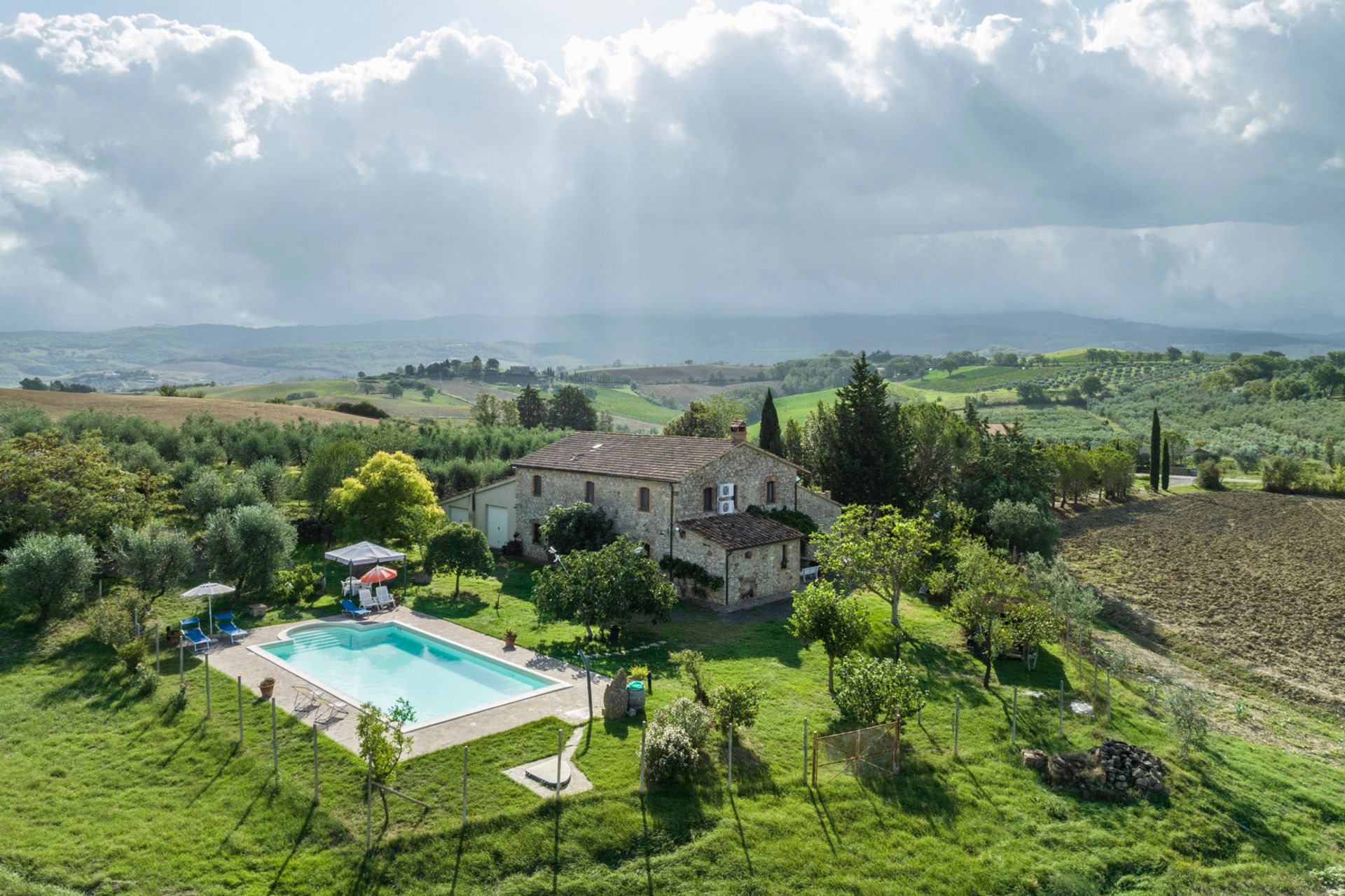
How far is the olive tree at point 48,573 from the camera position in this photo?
22578 mm

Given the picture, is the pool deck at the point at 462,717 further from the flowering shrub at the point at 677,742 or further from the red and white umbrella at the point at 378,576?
the flowering shrub at the point at 677,742

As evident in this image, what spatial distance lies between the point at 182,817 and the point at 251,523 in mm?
14650

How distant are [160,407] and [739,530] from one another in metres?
54.0

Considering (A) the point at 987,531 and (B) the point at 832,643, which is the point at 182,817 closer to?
(B) the point at 832,643

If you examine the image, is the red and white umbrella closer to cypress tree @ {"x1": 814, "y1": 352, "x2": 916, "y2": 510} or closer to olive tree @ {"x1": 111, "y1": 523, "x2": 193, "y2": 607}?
olive tree @ {"x1": 111, "y1": 523, "x2": 193, "y2": 607}

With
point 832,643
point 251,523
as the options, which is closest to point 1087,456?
point 832,643

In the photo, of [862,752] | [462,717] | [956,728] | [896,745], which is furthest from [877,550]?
[462,717]

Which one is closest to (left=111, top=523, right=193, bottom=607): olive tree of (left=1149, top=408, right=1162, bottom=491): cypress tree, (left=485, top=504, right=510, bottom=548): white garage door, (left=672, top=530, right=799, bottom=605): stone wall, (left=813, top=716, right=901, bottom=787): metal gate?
(left=485, top=504, right=510, bottom=548): white garage door

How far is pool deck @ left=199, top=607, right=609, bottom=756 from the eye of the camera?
685 inches

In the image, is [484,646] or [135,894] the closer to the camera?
[135,894]

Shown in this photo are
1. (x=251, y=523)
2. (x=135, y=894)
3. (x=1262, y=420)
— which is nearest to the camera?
(x=135, y=894)

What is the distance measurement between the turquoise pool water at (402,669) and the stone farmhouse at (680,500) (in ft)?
33.7

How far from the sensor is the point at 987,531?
41.7 metres

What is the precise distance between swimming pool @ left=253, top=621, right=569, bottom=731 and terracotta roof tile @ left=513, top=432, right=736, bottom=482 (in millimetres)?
11765
